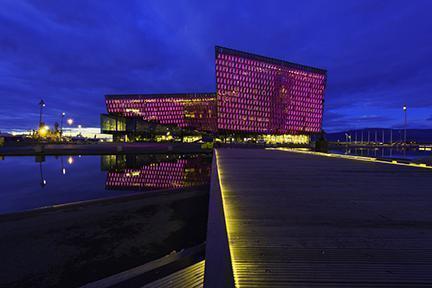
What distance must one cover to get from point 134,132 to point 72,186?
103026mm

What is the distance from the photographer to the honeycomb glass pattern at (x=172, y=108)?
10912 centimetres

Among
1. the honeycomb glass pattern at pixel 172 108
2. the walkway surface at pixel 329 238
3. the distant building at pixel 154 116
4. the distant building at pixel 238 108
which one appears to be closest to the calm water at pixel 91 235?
the walkway surface at pixel 329 238

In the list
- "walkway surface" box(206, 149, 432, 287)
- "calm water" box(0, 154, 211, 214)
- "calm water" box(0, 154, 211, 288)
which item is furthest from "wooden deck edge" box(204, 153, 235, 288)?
"calm water" box(0, 154, 211, 214)

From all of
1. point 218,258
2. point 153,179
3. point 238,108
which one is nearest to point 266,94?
point 238,108

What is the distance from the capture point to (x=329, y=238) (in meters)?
3.73

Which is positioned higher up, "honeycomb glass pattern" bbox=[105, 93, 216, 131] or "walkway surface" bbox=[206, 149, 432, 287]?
"honeycomb glass pattern" bbox=[105, 93, 216, 131]

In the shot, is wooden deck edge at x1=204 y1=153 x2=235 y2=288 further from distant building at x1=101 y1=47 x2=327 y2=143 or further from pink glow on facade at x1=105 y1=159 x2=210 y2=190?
distant building at x1=101 y1=47 x2=327 y2=143

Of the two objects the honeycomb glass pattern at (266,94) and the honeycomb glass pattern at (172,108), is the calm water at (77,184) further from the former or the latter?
the honeycomb glass pattern at (172,108)

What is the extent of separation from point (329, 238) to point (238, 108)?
95.9 m

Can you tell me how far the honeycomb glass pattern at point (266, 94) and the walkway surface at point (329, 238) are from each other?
8971 centimetres

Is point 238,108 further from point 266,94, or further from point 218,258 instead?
point 218,258

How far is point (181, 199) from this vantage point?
1197 cm

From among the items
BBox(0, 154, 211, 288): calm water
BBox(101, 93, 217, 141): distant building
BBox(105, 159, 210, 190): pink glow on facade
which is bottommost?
BBox(105, 159, 210, 190): pink glow on facade

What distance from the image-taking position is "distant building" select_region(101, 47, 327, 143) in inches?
3794
